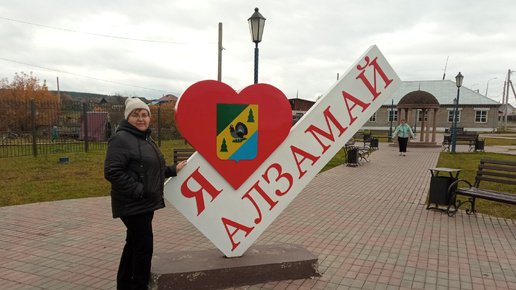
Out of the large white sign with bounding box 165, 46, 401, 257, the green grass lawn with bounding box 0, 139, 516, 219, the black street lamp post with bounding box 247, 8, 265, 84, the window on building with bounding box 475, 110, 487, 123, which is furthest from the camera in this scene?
the window on building with bounding box 475, 110, 487, 123

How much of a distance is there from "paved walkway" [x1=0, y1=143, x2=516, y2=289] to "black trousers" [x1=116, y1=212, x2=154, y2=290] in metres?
0.40

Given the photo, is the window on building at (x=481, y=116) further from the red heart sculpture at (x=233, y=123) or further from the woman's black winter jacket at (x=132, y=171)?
the woman's black winter jacket at (x=132, y=171)

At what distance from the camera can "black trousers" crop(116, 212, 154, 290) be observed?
274 cm

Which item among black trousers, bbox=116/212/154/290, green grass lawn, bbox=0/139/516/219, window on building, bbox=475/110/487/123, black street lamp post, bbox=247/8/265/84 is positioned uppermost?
black street lamp post, bbox=247/8/265/84

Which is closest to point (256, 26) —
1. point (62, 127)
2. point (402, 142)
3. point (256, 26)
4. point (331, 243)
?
point (256, 26)

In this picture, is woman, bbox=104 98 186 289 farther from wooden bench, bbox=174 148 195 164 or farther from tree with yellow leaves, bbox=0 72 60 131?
tree with yellow leaves, bbox=0 72 60 131

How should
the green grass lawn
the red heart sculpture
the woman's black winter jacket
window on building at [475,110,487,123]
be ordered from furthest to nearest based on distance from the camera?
window on building at [475,110,487,123], the green grass lawn, the red heart sculpture, the woman's black winter jacket

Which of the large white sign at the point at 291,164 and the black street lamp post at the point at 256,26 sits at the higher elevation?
the black street lamp post at the point at 256,26

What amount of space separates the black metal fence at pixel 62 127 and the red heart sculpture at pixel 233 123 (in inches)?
468

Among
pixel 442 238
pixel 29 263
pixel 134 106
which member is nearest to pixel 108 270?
pixel 29 263

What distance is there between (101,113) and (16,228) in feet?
50.4

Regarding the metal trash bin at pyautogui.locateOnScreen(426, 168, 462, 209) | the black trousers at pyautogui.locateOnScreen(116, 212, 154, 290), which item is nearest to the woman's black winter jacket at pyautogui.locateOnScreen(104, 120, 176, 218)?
the black trousers at pyautogui.locateOnScreen(116, 212, 154, 290)

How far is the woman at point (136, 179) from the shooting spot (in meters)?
2.57

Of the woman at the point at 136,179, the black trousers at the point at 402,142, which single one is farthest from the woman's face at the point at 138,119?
the black trousers at the point at 402,142
